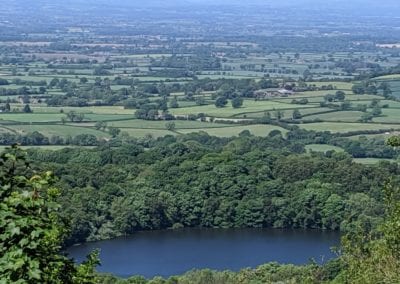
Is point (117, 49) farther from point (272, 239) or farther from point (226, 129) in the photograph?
point (272, 239)

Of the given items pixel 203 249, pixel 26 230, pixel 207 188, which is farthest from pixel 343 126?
pixel 26 230

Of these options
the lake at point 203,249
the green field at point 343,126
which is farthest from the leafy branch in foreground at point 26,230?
the green field at point 343,126

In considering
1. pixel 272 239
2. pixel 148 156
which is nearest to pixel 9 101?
pixel 148 156

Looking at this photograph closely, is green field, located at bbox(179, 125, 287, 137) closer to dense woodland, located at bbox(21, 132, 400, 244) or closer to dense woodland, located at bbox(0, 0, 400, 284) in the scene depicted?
dense woodland, located at bbox(0, 0, 400, 284)

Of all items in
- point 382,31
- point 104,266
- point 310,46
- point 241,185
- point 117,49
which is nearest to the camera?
point 104,266

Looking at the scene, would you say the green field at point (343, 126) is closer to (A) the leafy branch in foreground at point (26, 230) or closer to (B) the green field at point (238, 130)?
(B) the green field at point (238, 130)
